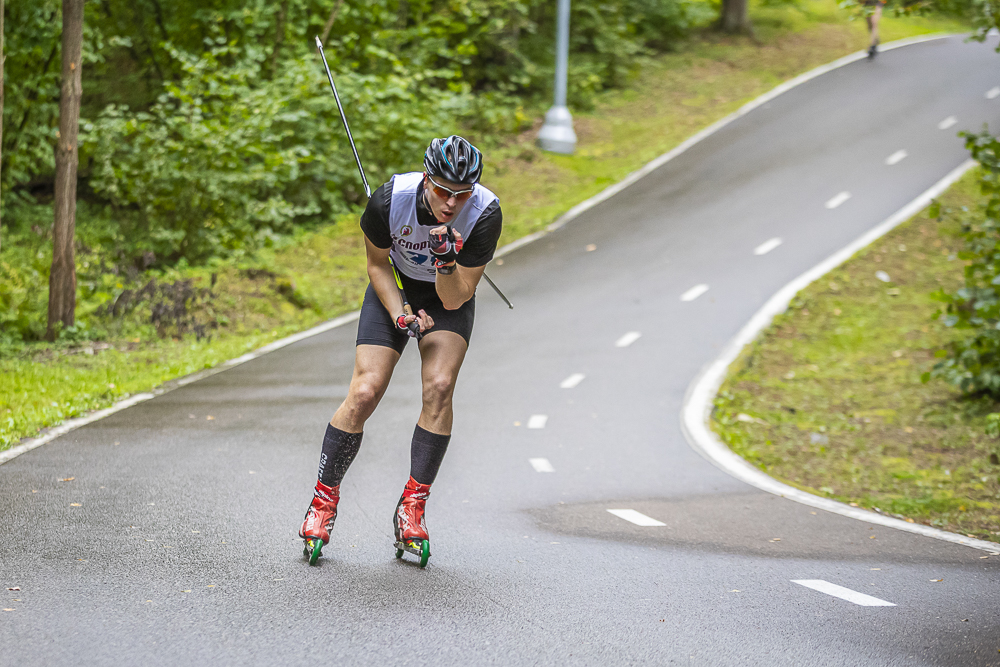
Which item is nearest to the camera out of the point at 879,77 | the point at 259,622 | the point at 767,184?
the point at 259,622

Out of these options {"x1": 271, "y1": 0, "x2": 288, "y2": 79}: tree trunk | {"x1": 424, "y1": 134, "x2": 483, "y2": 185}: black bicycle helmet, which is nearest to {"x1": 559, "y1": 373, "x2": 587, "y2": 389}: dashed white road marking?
{"x1": 424, "y1": 134, "x2": 483, "y2": 185}: black bicycle helmet

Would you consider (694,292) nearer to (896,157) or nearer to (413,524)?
(896,157)

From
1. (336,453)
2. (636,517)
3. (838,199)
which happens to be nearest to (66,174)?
(336,453)

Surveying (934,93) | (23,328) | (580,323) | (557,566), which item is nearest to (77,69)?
(23,328)

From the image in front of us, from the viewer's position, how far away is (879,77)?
87.8 ft

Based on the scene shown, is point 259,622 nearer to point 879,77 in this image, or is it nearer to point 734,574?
point 734,574

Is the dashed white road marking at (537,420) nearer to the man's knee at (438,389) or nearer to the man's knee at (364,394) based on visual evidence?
the man's knee at (438,389)

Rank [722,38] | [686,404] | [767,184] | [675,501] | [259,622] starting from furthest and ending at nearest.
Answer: [722,38]
[767,184]
[686,404]
[675,501]
[259,622]

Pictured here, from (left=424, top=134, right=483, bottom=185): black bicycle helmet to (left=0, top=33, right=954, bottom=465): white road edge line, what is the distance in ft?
12.7

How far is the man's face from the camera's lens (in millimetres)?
4211

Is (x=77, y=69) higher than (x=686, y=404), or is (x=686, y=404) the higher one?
(x=77, y=69)

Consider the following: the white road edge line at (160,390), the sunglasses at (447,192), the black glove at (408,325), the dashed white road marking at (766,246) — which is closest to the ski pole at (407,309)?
the black glove at (408,325)

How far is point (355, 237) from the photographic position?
1647cm

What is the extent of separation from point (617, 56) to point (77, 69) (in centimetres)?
1785
